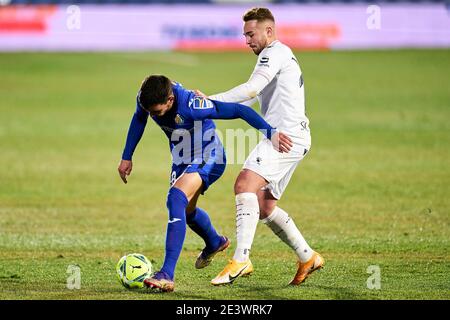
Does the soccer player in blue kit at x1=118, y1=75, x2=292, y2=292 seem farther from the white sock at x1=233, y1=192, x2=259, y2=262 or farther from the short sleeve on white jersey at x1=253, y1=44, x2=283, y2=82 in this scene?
the short sleeve on white jersey at x1=253, y1=44, x2=283, y2=82

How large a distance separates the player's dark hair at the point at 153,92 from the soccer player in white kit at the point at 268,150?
0.51 meters

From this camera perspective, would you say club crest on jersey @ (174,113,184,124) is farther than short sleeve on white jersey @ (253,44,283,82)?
Yes

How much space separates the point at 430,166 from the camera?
18000mm

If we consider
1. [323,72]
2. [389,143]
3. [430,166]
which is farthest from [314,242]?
[323,72]

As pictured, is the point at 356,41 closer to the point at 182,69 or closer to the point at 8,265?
the point at 182,69

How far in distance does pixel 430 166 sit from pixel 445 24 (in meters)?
23.0

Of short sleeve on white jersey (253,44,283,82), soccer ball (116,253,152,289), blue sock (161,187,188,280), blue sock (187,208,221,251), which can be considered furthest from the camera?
blue sock (187,208,221,251)

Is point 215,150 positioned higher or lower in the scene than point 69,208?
higher

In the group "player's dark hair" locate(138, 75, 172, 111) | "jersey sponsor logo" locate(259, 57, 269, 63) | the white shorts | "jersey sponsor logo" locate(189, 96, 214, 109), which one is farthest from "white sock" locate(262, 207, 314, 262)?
"player's dark hair" locate(138, 75, 172, 111)

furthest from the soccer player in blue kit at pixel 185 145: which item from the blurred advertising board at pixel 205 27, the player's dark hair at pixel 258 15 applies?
the blurred advertising board at pixel 205 27

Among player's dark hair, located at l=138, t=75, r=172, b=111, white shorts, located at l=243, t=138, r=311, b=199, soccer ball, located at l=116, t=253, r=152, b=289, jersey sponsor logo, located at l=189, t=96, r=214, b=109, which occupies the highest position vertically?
player's dark hair, located at l=138, t=75, r=172, b=111

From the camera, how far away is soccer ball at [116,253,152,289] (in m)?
8.52

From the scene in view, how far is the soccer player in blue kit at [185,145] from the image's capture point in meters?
8.47
